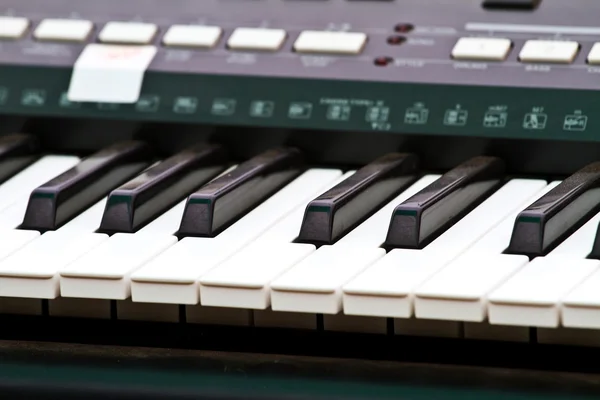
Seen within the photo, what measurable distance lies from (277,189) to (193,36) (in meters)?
0.26

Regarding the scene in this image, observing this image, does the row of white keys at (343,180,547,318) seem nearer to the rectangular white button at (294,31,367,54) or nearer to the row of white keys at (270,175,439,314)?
the row of white keys at (270,175,439,314)

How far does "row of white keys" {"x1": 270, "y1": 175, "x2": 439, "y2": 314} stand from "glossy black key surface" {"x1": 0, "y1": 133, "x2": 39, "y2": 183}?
1.78 feet

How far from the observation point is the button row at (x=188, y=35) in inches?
62.7

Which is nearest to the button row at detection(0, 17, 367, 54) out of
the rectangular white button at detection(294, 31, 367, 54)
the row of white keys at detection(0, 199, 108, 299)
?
the rectangular white button at detection(294, 31, 367, 54)

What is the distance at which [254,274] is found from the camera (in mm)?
1220

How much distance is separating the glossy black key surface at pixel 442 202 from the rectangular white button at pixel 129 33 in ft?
1.54

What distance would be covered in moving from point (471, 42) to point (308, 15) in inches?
9.4

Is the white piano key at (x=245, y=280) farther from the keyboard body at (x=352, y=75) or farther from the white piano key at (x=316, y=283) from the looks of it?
the keyboard body at (x=352, y=75)

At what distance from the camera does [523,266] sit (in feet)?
3.99

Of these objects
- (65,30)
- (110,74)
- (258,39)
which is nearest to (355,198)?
(258,39)

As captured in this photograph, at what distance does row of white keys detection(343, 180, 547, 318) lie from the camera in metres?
1.16

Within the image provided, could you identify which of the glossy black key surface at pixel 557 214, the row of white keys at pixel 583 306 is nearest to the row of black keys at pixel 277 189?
the glossy black key surface at pixel 557 214

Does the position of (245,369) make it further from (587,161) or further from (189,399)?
(587,161)

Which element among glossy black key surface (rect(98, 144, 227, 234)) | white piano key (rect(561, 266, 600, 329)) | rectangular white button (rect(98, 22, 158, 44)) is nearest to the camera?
white piano key (rect(561, 266, 600, 329))
